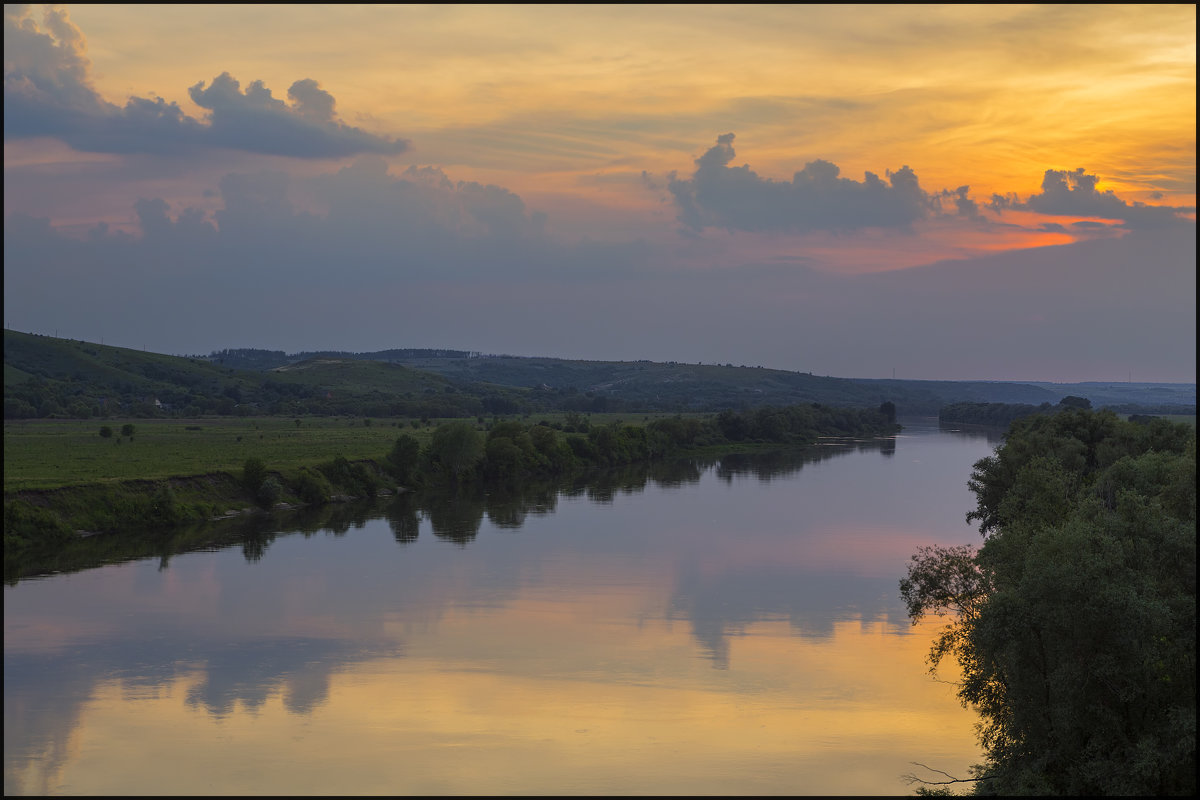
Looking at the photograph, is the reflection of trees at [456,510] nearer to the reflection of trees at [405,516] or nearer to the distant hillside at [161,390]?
the reflection of trees at [405,516]

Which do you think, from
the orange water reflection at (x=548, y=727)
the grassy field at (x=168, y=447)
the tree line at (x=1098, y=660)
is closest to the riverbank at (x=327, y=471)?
the grassy field at (x=168, y=447)

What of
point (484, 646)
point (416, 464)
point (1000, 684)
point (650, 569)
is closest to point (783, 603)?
point (650, 569)

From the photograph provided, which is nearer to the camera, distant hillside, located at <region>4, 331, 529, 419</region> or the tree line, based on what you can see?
the tree line

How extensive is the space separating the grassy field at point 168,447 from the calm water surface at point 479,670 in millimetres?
10145

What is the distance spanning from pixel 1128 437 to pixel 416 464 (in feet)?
131

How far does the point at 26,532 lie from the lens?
136ft

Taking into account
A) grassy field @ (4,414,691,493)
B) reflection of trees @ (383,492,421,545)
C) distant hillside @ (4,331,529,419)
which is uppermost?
distant hillside @ (4,331,529,419)

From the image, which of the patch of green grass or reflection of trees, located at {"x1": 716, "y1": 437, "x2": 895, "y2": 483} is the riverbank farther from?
reflection of trees, located at {"x1": 716, "y1": 437, "x2": 895, "y2": 483}

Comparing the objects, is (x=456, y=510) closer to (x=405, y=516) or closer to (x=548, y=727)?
(x=405, y=516)

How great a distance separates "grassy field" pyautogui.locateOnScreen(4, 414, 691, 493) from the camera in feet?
168

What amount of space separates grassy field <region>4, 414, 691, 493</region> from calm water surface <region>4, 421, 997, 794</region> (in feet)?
33.3

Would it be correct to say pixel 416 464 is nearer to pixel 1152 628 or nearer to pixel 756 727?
pixel 756 727

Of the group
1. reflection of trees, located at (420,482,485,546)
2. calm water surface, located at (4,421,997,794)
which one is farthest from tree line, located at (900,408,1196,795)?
reflection of trees, located at (420,482,485,546)

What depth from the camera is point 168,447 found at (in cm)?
6844
